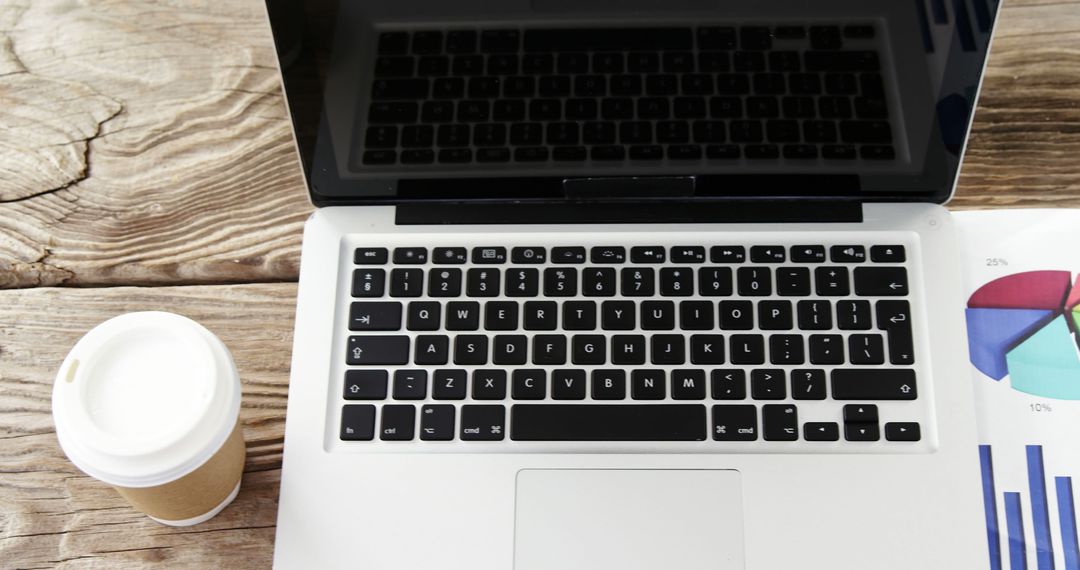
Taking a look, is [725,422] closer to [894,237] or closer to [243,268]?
[894,237]

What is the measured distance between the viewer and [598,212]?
0.69 m

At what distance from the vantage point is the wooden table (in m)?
0.67

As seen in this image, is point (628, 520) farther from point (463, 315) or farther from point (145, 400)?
point (145, 400)

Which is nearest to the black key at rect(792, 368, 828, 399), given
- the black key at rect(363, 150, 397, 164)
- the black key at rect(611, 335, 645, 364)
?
the black key at rect(611, 335, 645, 364)

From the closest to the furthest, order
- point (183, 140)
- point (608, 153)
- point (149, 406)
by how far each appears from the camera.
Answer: point (149, 406) → point (608, 153) → point (183, 140)

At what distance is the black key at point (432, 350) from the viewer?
0.65 m

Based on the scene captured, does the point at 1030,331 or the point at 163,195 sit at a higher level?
the point at 163,195

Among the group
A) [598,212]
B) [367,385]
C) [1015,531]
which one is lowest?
[1015,531]

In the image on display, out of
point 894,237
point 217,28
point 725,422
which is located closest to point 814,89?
point 894,237

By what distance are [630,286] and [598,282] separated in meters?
0.02

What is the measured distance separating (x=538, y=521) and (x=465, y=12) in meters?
0.34

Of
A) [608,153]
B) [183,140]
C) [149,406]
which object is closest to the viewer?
[149,406]

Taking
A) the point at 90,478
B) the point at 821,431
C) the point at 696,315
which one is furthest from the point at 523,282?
the point at 90,478

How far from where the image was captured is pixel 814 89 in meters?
0.65
